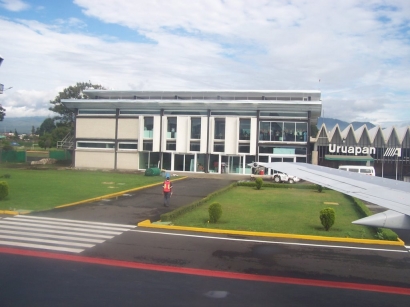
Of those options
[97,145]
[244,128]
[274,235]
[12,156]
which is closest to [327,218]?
[274,235]

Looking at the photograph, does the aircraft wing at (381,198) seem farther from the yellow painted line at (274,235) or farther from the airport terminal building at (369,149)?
the airport terminal building at (369,149)

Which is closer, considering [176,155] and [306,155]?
[306,155]

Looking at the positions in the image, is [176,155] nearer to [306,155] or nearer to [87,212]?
[306,155]

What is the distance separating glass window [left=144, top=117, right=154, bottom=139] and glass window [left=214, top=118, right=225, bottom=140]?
775 cm

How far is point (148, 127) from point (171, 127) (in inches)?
113

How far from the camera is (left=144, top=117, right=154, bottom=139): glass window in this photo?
46.1m

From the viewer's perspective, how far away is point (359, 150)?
42844 millimetres

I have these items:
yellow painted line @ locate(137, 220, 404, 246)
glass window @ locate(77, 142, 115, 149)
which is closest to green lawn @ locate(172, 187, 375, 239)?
yellow painted line @ locate(137, 220, 404, 246)

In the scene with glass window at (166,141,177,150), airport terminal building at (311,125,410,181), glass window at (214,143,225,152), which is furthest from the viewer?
glass window at (166,141,177,150)

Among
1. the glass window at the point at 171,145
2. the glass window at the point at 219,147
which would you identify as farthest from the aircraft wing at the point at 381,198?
the glass window at the point at 171,145

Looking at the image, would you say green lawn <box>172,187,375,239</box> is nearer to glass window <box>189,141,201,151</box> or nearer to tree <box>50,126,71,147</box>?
glass window <box>189,141,201,151</box>

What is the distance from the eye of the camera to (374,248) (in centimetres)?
1217

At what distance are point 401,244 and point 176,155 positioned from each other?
114 ft

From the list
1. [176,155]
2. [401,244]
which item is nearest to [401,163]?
[176,155]
